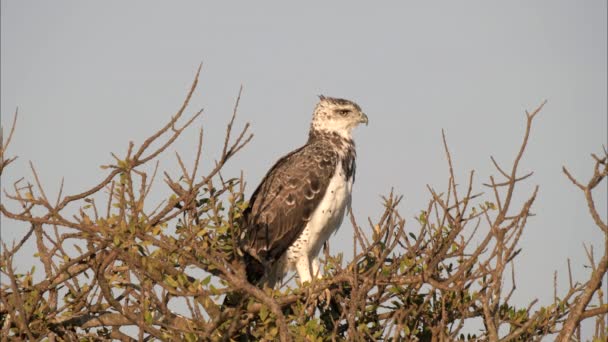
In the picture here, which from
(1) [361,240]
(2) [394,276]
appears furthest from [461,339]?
(1) [361,240]

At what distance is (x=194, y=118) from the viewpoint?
260 inches

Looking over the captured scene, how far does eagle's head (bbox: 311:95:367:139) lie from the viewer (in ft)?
36.5

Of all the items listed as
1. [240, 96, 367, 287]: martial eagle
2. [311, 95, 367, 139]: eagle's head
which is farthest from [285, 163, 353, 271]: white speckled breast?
[311, 95, 367, 139]: eagle's head

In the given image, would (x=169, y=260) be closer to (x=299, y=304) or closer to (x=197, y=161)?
(x=197, y=161)

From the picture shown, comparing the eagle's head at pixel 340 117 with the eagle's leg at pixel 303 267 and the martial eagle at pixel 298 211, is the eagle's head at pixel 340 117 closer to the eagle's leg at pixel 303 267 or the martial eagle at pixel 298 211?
the martial eagle at pixel 298 211

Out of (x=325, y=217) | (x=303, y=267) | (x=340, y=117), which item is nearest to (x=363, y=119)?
(x=340, y=117)

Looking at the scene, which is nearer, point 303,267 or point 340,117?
point 303,267

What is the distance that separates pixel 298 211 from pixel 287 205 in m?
0.16

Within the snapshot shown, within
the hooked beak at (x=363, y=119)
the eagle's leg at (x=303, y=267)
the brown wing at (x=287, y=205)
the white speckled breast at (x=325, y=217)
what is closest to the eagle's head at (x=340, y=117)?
the hooked beak at (x=363, y=119)

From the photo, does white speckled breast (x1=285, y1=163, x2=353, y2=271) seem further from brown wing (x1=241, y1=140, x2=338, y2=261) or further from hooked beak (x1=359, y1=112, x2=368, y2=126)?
hooked beak (x1=359, y1=112, x2=368, y2=126)

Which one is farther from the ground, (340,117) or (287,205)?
(340,117)

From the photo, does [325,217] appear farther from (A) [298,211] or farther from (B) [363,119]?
(B) [363,119]

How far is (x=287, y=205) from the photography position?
10117 mm

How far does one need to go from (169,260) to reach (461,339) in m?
2.68
